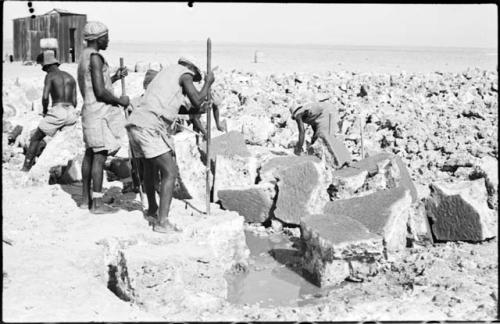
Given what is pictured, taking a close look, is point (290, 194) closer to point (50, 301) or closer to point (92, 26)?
point (92, 26)

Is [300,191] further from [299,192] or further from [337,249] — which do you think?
[337,249]

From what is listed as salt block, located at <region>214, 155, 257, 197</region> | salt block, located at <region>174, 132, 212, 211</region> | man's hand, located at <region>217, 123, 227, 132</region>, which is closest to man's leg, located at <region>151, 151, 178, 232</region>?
salt block, located at <region>174, 132, 212, 211</region>

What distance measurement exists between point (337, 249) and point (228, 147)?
2.46 m

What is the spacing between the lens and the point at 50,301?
319 centimetres

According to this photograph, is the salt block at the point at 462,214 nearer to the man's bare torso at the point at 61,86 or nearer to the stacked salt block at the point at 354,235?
the stacked salt block at the point at 354,235

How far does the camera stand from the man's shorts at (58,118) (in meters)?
6.97

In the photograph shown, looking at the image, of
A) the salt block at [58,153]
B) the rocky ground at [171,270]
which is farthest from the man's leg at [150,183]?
the salt block at [58,153]

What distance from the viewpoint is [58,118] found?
6980 millimetres

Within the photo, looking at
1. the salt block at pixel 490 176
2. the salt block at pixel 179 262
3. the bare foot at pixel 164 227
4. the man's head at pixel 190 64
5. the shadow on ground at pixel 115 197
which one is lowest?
the salt block at pixel 179 262

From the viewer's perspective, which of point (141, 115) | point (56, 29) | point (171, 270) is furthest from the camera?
point (56, 29)

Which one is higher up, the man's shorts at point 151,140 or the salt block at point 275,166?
the man's shorts at point 151,140

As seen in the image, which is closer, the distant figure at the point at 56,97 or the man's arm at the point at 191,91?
the man's arm at the point at 191,91

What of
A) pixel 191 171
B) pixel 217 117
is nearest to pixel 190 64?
pixel 191 171

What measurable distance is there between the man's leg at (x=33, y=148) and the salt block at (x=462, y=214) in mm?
4671
